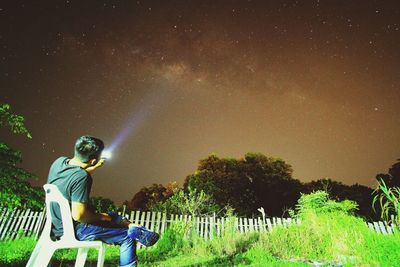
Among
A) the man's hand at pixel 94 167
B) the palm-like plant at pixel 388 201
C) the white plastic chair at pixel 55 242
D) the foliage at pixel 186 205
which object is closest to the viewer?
the white plastic chair at pixel 55 242

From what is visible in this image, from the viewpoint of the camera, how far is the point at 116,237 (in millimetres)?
2955

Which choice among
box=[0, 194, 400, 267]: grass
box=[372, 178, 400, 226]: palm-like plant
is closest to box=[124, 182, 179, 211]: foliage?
box=[0, 194, 400, 267]: grass

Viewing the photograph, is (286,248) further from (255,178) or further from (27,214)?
(255,178)

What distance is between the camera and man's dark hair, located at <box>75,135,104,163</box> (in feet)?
9.89

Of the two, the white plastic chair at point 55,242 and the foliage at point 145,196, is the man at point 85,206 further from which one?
the foliage at point 145,196

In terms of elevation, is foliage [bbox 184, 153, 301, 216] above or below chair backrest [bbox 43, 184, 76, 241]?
above

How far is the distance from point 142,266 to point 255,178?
27.9m

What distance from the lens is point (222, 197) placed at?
28859mm

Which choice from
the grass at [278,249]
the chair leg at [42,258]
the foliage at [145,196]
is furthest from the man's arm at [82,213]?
the foliage at [145,196]

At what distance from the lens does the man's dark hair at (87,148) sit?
3.02 meters

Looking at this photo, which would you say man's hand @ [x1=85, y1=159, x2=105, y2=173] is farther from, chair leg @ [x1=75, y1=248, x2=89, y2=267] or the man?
chair leg @ [x1=75, y1=248, x2=89, y2=267]

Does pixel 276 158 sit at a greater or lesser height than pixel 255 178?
greater

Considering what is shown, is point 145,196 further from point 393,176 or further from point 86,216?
point 86,216

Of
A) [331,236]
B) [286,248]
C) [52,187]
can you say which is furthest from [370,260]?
[52,187]
